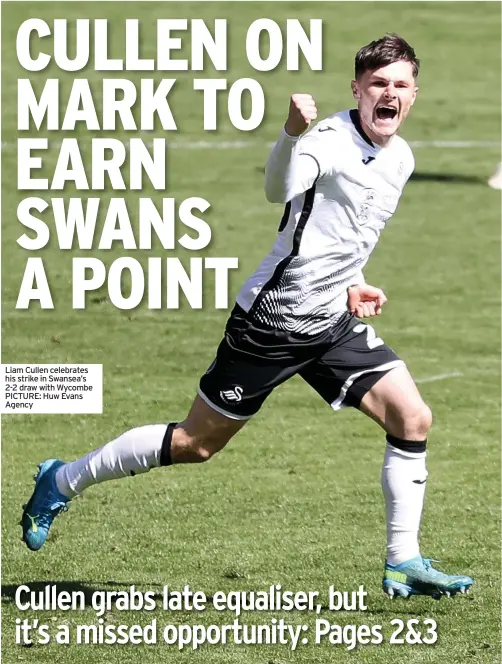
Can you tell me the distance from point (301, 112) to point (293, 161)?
0.35 metres

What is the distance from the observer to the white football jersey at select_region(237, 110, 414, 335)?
735 centimetres

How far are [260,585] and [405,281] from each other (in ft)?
28.8

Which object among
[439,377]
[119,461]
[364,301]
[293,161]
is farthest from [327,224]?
[439,377]

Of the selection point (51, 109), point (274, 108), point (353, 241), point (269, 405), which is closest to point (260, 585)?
point (353, 241)

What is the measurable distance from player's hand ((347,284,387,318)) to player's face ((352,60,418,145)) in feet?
2.51

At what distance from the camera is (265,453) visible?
1109 cm

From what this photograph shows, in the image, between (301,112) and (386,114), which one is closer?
(301,112)

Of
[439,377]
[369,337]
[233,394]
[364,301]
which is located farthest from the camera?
[439,377]
